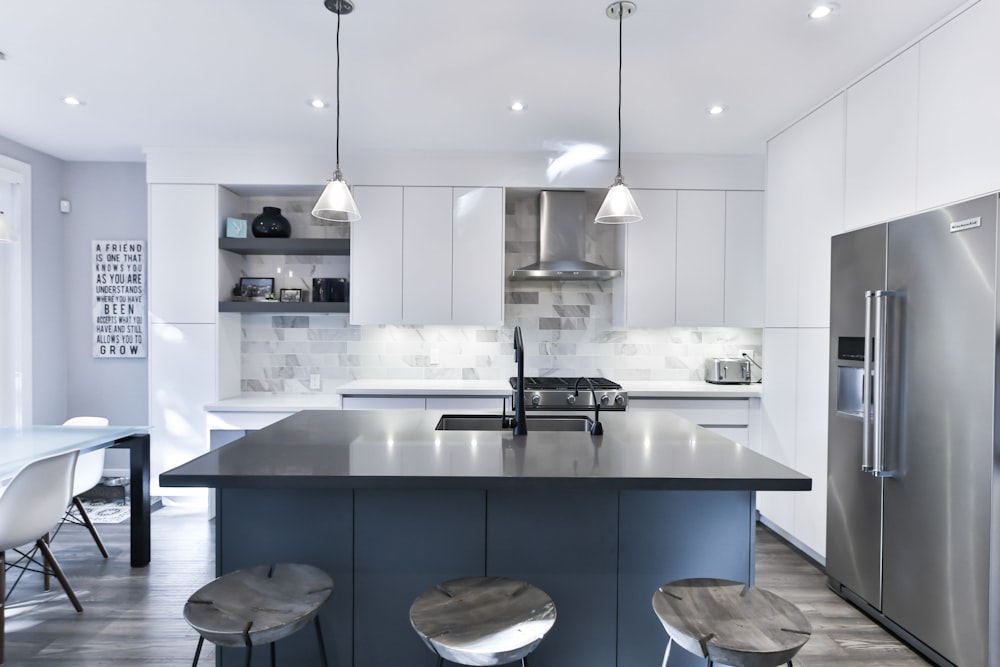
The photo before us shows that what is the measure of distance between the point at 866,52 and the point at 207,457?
3.31 m

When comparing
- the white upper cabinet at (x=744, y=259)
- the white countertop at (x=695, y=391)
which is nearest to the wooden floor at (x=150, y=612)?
the white countertop at (x=695, y=391)

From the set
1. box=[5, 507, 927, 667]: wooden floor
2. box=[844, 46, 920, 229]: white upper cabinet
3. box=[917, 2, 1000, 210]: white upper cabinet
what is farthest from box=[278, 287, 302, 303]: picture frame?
box=[917, 2, 1000, 210]: white upper cabinet

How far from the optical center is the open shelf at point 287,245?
4035 millimetres

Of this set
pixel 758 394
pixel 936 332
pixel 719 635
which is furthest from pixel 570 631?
pixel 758 394

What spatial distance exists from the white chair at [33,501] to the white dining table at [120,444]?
226 millimetres

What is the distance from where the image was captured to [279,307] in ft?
13.4

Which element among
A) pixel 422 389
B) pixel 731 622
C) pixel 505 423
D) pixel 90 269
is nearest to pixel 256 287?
pixel 90 269

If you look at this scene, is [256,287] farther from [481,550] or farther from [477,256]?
[481,550]

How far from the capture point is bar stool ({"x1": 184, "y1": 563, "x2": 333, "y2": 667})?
51.3 inches

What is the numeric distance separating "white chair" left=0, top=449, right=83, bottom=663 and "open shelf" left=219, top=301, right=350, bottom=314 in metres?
1.75

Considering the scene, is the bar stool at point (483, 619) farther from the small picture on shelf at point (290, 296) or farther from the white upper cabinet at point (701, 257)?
the small picture on shelf at point (290, 296)

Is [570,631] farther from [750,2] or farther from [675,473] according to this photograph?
[750,2]

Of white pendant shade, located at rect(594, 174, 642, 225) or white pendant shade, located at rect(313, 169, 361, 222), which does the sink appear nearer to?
white pendant shade, located at rect(594, 174, 642, 225)

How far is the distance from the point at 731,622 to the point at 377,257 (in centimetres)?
337
